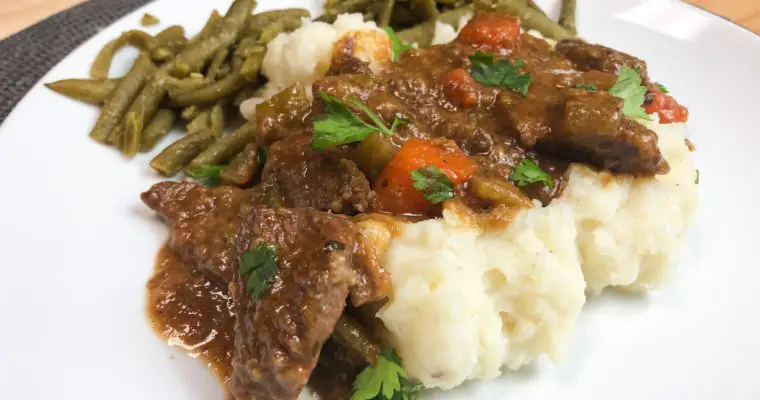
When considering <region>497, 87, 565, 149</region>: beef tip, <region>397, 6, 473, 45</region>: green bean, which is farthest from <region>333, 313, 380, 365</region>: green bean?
<region>397, 6, 473, 45</region>: green bean

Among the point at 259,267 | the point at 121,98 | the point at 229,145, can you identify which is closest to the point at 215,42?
the point at 121,98

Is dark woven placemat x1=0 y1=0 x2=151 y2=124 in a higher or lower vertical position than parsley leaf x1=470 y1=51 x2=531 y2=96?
lower

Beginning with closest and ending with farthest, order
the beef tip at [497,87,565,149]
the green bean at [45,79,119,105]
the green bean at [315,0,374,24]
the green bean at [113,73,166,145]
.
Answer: the beef tip at [497,87,565,149], the green bean at [45,79,119,105], the green bean at [113,73,166,145], the green bean at [315,0,374,24]

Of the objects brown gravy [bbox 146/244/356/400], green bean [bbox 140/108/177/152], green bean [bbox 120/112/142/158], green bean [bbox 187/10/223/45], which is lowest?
brown gravy [bbox 146/244/356/400]

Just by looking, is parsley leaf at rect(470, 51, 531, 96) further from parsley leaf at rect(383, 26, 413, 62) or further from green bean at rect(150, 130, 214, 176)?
green bean at rect(150, 130, 214, 176)

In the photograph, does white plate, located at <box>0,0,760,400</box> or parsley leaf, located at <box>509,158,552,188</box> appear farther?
parsley leaf, located at <box>509,158,552,188</box>

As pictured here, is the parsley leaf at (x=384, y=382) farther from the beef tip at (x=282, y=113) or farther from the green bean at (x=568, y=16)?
the green bean at (x=568, y=16)

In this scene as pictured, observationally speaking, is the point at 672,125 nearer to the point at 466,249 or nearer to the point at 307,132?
the point at 466,249
